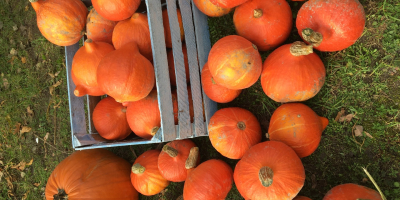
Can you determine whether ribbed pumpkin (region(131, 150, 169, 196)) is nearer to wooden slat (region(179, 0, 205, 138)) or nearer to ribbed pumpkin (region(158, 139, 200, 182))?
ribbed pumpkin (region(158, 139, 200, 182))

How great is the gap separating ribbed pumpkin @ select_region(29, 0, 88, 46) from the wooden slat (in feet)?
4.09

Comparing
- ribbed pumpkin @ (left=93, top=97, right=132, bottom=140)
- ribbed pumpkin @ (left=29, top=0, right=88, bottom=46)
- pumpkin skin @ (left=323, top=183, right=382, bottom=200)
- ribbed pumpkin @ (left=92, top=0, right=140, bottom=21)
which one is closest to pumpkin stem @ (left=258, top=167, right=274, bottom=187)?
pumpkin skin @ (left=323, top=183, right=382, bottom=200)

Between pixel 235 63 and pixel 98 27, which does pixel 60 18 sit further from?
pixel 235 63

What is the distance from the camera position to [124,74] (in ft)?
7.52

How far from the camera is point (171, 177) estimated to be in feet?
9.00

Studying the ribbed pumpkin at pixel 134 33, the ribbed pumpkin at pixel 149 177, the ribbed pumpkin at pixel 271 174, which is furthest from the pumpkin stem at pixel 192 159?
the ribbed pumpkin at pixel 134 33

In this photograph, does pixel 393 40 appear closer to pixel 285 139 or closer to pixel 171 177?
pixel 285 139

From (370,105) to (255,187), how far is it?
143 centimetres

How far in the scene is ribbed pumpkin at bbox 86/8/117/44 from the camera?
112 inches

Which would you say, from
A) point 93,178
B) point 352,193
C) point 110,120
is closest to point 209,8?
point 110,120

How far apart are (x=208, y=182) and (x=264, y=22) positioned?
166 cm

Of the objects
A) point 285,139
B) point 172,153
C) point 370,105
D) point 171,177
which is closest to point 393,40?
point 370,105

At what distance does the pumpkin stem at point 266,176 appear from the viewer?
1866 mm

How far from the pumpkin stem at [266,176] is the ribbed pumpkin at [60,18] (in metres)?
2.61
